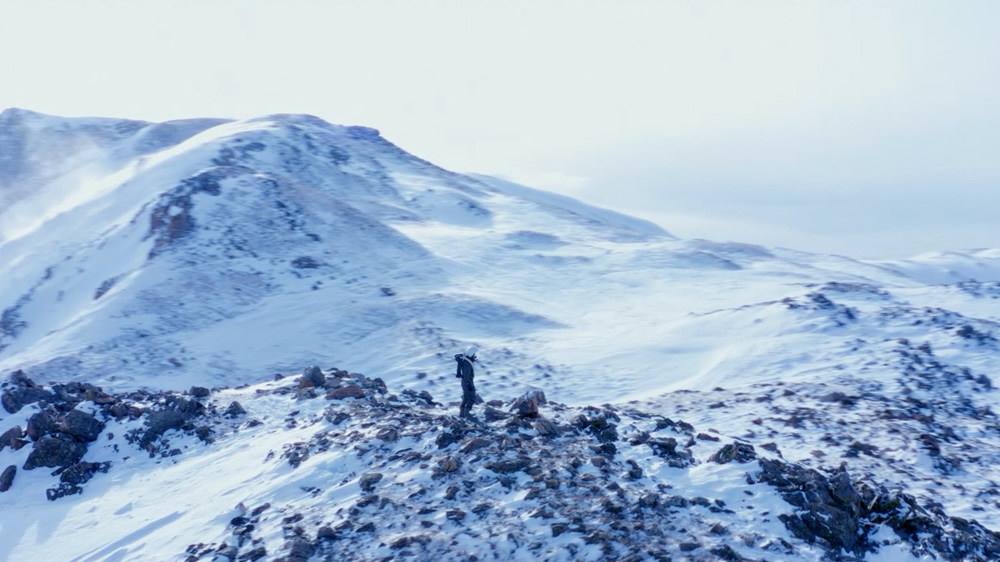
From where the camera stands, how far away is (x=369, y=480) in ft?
29.7

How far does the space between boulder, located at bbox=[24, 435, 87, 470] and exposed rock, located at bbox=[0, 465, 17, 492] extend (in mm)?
163

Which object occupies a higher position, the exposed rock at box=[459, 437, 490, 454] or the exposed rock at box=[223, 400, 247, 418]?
the exposed rock at box=[459, 437, 490, 454]

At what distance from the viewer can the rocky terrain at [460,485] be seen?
8109mm

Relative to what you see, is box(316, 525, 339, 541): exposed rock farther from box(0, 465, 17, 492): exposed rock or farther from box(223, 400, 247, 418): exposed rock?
box(0, 465, 17, 492): exposed rock

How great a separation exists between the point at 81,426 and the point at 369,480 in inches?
192

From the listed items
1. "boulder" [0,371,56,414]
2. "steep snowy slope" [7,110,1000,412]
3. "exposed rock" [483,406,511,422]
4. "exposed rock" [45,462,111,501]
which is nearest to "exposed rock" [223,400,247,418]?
"exposed rock" [45,462,111,501]

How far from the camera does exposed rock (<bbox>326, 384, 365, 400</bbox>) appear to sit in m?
12.5

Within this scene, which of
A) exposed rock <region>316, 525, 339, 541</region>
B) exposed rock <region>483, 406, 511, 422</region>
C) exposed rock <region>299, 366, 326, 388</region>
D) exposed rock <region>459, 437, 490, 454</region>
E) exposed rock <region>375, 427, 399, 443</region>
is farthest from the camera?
exposed rock <region>299, 366, 326, 388</region>

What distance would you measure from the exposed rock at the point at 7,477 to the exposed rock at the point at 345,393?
12.8 ft

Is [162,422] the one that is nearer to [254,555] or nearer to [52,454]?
[52,454]

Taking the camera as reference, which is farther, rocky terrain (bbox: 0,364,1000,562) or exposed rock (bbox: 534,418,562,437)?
exposed rock (bbox: 534,418,562,437)

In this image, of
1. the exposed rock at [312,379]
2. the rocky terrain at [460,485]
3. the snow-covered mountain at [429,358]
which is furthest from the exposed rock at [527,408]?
the exposed rock at [312,379]

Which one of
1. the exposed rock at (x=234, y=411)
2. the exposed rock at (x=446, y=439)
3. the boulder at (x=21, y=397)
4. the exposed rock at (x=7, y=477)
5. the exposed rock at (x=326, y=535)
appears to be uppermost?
the exposed rock at (x=446, y=439)

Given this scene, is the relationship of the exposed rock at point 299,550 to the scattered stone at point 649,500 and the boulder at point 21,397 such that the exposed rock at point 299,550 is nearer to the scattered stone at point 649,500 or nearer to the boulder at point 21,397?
the scattered stone at point 649,500
